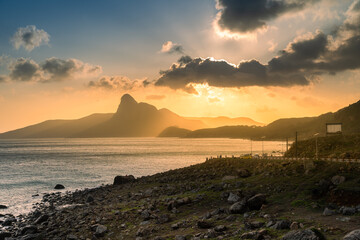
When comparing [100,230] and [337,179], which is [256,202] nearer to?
[337,179]

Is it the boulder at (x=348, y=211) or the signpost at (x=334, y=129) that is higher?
the signpost at (x=334, y=129)

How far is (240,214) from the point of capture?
921 inches

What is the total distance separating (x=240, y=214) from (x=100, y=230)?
12371 millimetres

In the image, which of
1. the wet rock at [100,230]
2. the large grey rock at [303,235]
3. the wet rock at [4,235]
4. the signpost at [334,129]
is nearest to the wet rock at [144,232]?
the wet rock at [100,230]

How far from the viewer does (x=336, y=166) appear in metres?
34.0

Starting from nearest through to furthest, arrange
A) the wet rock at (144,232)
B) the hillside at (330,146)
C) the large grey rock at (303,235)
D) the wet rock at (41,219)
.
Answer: the large grey rock at (303,235), the wet rock at (144,232), the wet rock at (41,219), the hillside at (330,146)

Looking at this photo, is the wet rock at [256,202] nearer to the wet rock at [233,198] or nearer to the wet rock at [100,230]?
the wet rock at [233,198]

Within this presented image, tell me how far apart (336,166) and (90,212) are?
29.5 meters

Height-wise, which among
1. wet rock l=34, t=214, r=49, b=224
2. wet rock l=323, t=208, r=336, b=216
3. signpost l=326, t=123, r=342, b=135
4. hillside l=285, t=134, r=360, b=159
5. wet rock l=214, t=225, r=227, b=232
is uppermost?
signpost l=326, t=123, r=342, b=135

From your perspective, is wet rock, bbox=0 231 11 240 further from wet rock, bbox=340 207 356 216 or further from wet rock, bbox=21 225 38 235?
wet rock, bbox=340 207 356 216

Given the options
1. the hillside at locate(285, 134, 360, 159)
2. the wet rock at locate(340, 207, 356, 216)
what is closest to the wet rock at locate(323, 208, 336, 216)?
the wet rock at locate(340, 207, 356, 216)

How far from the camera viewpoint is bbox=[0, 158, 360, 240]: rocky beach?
18625 mm

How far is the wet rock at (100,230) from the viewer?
24914mm

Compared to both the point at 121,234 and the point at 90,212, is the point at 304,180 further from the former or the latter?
the point at 90,212
